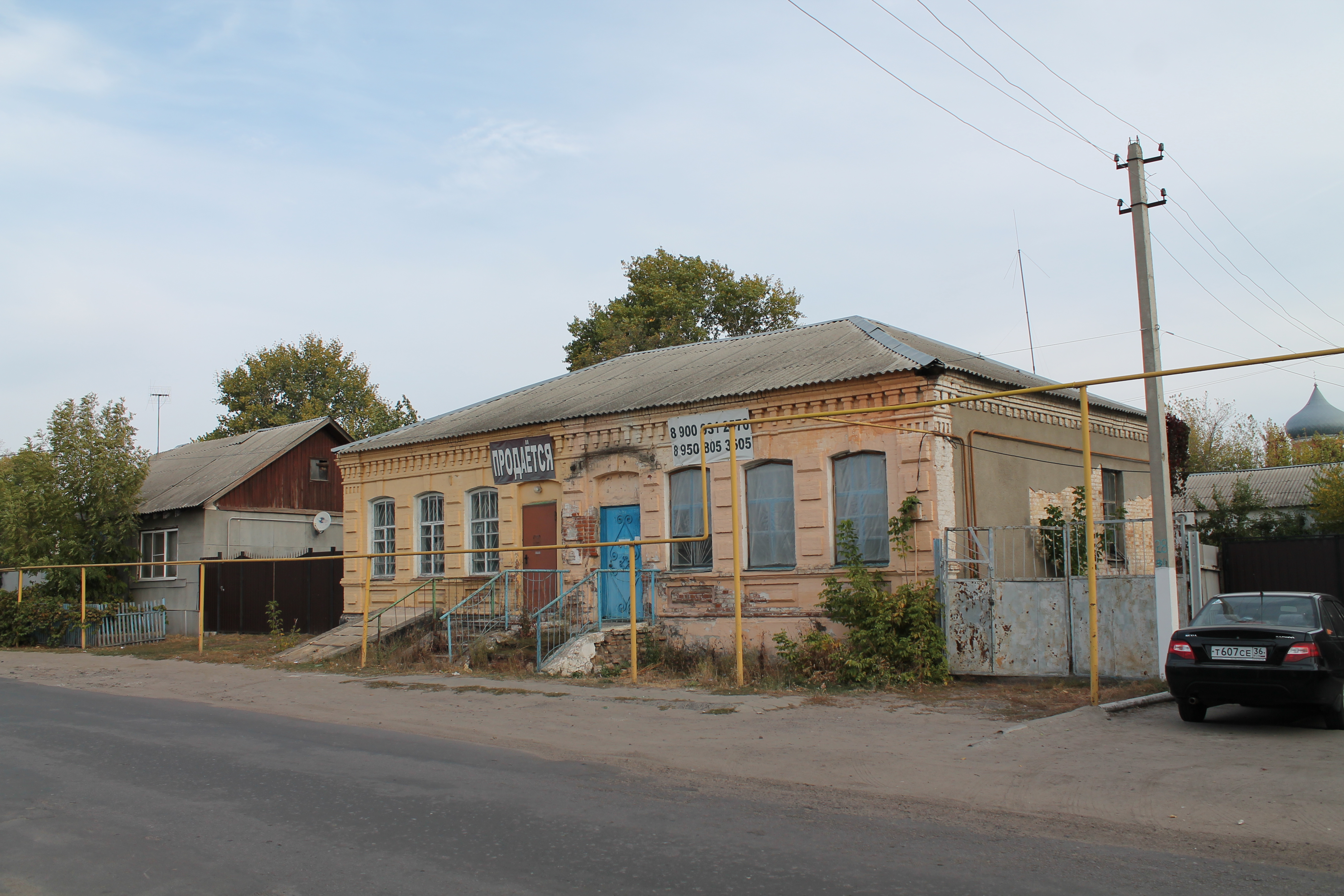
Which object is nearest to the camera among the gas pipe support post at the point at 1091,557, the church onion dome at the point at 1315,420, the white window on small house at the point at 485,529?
the gas pipe support post at the point at 1091,557

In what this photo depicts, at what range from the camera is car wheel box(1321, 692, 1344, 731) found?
9.51 m

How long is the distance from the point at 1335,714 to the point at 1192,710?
1232 millimetres

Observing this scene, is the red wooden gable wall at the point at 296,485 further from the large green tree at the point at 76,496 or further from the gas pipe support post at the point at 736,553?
the gas pipe support post at the point at 736,553

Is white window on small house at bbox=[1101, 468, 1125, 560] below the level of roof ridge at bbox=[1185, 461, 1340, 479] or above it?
below

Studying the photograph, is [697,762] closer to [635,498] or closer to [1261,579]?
[635,498]

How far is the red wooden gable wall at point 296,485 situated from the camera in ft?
101

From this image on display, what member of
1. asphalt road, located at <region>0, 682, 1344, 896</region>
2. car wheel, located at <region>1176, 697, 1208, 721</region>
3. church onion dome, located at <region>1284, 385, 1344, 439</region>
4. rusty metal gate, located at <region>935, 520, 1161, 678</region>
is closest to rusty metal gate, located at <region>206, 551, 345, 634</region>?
rusty metal gate, located at <region>935, 520, 1161, 678</region>

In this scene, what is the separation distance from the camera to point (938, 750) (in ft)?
30.4

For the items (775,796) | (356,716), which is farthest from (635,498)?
(775,796)

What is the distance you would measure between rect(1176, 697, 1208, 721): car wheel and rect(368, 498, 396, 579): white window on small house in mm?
17357

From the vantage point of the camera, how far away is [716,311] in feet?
138

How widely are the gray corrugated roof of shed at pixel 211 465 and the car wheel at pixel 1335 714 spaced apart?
2798cm

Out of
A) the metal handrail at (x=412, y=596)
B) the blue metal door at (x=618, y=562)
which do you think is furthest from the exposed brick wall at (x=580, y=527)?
the metal handrail at (x=412, y=596)

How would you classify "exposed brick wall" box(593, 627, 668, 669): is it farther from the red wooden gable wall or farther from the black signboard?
the red wooden gable wall
